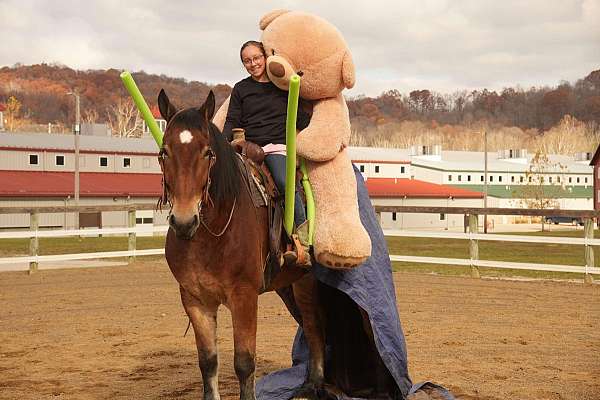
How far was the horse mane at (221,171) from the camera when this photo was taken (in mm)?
4352

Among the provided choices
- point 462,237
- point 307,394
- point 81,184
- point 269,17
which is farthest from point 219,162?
point 81,184

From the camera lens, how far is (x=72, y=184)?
139 ft

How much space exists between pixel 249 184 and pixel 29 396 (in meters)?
2.89

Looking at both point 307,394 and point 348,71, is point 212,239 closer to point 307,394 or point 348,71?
point 348,71

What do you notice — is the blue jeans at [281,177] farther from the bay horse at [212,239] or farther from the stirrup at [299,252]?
the bay horse at [212,239]

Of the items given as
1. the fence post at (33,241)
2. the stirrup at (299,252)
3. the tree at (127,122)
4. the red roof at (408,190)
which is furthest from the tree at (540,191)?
the stirrup at (299,252)

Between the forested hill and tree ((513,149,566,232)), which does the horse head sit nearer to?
tree ((513,149,566,232))

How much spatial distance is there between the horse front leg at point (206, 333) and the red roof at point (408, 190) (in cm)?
4696

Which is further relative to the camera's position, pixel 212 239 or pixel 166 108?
pixel 212 239

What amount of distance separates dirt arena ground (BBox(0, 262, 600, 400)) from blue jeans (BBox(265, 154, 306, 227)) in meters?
1.77

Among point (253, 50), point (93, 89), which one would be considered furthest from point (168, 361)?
point (93, 89)

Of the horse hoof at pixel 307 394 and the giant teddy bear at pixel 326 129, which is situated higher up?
the giant teddy bear at pixel 326 129

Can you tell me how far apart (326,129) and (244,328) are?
158 cm

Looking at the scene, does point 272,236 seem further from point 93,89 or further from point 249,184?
point 93,89
